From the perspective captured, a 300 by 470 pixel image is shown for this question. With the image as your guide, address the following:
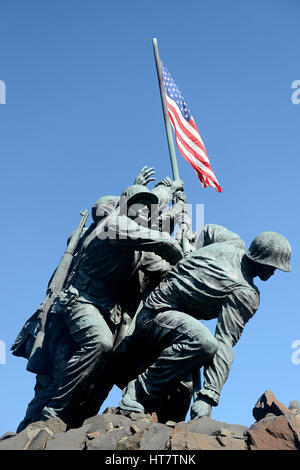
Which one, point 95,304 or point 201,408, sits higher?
point 95,304

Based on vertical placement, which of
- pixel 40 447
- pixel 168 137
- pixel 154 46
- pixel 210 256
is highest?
pixel 154 46

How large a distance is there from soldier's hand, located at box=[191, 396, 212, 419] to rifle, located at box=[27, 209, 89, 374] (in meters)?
1.90

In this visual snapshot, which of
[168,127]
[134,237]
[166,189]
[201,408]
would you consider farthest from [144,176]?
[201,408]

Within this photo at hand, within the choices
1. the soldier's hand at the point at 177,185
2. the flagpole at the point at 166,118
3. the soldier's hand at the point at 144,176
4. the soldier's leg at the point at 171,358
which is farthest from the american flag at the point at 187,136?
the soldier's leg at the point at 171,358

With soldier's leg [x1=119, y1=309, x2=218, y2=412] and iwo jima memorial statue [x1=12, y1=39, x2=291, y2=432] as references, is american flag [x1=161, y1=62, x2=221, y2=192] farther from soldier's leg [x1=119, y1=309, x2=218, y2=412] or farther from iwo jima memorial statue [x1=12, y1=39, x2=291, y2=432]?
soldier's leg [x1=119, y1=309, x2=218, y2=412]

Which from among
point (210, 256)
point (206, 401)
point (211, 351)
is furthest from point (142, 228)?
point (206, 401)

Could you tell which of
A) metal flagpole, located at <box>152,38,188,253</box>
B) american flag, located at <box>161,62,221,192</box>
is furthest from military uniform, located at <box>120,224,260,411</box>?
american flag, located at <box>161,62,221,192</box>

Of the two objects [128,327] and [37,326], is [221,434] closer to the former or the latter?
[128,327]

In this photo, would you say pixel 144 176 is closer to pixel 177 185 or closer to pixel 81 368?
pixel 177 185

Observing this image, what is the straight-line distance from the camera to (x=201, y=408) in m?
5.99

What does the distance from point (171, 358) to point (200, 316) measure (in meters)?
0.83

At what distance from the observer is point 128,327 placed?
7098 millimetres

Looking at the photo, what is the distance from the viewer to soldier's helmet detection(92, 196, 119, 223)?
756 cm
